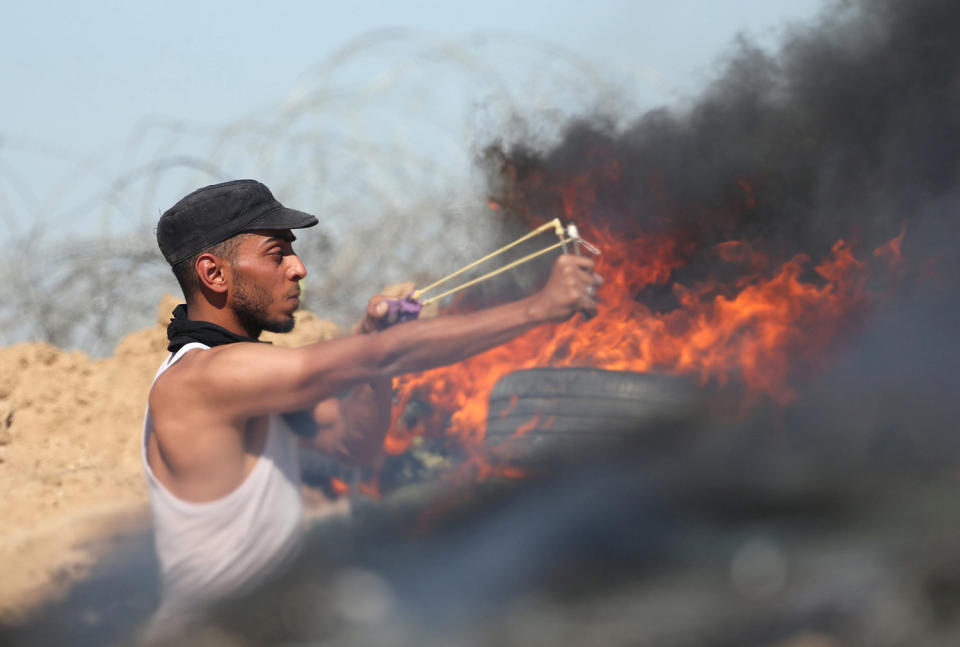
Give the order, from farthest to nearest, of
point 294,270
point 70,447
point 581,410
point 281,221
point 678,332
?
point 70,447
point 678,332
point 581,410
point 294,270
point 281,221

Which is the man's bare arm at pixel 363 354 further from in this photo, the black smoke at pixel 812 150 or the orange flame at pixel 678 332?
the black smoke at pixel 812 150

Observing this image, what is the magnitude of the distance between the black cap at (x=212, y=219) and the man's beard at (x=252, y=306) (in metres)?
0.18

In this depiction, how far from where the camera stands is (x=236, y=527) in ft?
11.0

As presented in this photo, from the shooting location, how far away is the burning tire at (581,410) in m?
5.37

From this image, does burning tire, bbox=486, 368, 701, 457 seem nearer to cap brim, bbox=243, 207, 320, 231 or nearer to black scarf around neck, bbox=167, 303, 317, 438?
black scarf around neck, bbox=167, 303, 317, 438

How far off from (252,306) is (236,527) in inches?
30.4

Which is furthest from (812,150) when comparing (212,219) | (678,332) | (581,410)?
(212,219)

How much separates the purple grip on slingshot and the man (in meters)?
0.27

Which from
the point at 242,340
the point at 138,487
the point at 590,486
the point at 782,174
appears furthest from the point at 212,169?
the point at 242,340

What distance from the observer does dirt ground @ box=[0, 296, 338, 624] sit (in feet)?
30.2

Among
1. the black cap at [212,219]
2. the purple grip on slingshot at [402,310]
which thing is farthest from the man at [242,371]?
the purple grip on slingshot at [402,310]

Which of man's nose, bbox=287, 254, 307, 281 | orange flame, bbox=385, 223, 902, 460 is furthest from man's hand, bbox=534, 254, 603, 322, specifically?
orange flame, bbox=385, 223, 902, 460

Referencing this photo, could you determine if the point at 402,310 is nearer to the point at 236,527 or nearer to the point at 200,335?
the point at 200,335

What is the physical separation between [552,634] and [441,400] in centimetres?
292
